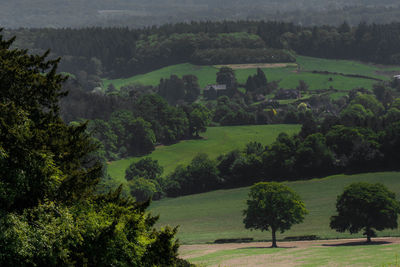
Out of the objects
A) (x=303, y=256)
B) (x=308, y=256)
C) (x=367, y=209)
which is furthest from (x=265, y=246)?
(x=308, y=256)

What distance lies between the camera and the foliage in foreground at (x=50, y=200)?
26516mm

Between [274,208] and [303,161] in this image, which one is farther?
[303,161]

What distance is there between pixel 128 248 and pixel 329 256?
5141 cm

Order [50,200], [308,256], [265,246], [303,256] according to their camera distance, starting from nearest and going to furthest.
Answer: [50,200] < [308,256] < [303,256] < [265,246]

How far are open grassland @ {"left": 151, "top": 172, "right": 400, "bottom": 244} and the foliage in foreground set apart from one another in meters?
69.8

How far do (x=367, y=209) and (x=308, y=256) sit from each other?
624 inches

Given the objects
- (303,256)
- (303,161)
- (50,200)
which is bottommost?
(303,161)

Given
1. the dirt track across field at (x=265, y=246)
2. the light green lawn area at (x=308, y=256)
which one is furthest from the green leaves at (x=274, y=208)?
the light green lawn area at (x=308, y=256)

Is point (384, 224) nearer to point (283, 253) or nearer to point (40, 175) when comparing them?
point (283, 253)

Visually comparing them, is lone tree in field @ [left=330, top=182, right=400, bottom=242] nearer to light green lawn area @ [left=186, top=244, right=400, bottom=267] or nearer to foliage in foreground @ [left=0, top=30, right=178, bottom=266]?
light green lawn area @ [left=186, top=244, right=400, bottom=267]

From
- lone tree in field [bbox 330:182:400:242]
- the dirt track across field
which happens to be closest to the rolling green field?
the dirt track across field

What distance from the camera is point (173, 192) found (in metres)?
155

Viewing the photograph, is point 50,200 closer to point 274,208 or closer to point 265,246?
point 274,208

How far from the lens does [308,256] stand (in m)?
79.4
